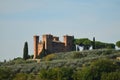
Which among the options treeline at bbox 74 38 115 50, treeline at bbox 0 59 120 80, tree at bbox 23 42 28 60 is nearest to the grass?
treeline at bbox 0 59 120 80

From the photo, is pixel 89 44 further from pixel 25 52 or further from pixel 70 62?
pixel 70 62

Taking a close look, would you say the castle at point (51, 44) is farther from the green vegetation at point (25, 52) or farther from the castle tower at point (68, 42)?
the green vegetation at point (25, 52)

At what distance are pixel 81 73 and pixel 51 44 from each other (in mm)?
24322

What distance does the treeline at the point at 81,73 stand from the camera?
6438cm

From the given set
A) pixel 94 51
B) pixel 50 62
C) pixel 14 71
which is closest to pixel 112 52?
pixel 94 51

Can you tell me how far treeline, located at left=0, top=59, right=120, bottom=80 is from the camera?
2534 inches

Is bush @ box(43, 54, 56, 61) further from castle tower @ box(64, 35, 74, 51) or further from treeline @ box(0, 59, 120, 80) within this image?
treeline @ box(0, 59, 120, 80)

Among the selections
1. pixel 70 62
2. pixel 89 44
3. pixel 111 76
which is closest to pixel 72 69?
pixel 70 62

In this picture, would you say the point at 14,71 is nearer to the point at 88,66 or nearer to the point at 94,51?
the point at 88,66

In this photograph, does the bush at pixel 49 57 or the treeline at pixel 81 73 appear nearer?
the treeline at pixel 81 73

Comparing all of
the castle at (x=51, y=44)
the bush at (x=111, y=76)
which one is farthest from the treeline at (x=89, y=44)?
the bush at (x=111, y=76)

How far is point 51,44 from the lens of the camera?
88500 millimetres

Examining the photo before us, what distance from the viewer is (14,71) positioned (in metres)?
72.6

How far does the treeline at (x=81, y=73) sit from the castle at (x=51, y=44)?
18.6 m
